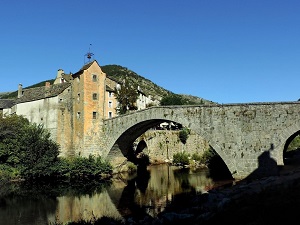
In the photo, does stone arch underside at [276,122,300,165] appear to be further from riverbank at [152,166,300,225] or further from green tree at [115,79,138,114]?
green tree at [115,79,138,114]

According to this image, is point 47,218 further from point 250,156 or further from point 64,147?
point 64,147

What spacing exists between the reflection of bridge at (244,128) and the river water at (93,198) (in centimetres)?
385

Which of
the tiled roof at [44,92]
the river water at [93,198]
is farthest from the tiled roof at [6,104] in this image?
the river water at [93,198]

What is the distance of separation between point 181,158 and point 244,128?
23946 mm

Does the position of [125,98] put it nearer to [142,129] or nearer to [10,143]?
[142,129]

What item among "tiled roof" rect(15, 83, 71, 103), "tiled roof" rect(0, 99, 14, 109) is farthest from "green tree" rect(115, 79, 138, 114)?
"tiled roof" rect(0, 99, 14, 109)

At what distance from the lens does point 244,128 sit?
83.0ft

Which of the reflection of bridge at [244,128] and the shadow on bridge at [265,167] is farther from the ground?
the reflection of bridge at [244,128]

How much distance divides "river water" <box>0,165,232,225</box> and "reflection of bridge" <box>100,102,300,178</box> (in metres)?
3.85

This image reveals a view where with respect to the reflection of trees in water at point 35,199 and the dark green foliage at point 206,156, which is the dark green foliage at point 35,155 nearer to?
the reflection of trees in water at point 35,199

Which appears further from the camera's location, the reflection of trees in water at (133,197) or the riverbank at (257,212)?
the reflection of trees in water at (133,197)

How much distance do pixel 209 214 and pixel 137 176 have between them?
26.6 m

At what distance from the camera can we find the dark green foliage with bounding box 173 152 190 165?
1891 inches

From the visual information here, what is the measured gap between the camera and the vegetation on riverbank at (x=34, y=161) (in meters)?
33.3
